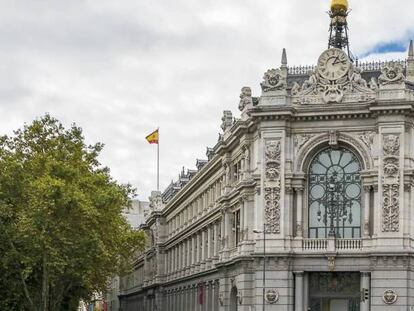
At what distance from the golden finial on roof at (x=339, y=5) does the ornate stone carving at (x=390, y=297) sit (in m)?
25.7

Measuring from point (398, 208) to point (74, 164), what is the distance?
23.0m

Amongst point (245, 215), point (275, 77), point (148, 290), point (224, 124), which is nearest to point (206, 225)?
point (224, 124)

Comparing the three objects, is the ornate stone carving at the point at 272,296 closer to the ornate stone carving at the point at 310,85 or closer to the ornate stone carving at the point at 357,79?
the ornate stone carving at the point at 310,85

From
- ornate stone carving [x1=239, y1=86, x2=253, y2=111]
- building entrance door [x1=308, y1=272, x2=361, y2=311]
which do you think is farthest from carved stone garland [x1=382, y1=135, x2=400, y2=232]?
ornate stone carving [x1=239, y1=86, x2=253, y2=111]

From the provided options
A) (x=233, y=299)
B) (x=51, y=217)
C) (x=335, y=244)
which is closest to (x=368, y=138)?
(x=335, y=244)

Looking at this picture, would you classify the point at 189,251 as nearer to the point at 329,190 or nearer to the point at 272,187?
the point at 272,187

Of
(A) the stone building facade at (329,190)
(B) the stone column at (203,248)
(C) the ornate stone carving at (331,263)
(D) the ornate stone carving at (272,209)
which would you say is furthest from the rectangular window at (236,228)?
(B) the stone column at (203,248)

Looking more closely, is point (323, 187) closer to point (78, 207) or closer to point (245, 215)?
point (245, 215)

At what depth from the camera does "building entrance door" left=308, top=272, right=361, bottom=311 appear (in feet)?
217

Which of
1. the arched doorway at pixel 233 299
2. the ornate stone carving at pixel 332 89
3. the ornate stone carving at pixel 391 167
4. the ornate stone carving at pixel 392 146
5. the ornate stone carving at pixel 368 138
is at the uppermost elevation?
the ornate stone carving at pixel 332 89

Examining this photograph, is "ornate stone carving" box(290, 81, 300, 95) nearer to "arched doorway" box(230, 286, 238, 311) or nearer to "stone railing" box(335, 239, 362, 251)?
"stone railing" box(335, 239, 362, 251)

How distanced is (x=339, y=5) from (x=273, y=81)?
13.5 m

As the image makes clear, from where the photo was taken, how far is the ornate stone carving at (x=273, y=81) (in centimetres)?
6775

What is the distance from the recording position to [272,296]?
65625 millimetres
